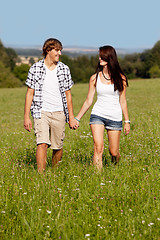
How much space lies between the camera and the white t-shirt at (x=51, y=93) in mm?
6086

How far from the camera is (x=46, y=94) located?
20.0 ft

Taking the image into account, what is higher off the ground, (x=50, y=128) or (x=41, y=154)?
(x=50, y=128)

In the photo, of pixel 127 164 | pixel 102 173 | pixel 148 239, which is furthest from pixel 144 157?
pixel 148 239

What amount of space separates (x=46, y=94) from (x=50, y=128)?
2.17 ft

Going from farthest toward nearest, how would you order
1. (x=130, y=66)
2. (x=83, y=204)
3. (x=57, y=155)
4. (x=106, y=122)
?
1. (x=130, y=66)
2. (x=57, y=155)
3. (x=106, y=122)
4. (x=83, y=204)

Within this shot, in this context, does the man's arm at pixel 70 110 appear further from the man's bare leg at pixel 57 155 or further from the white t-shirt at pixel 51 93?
the man's bare leg at pixel 57 155

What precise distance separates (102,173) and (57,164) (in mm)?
1107

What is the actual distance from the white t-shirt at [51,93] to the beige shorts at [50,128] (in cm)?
11

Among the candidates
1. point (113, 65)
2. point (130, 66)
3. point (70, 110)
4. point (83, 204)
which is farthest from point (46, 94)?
point (130, 66)

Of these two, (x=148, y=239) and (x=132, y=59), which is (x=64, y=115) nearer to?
(x=148, y=239)

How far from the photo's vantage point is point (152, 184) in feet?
16.6

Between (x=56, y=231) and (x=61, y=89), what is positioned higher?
(x=61, y=89)

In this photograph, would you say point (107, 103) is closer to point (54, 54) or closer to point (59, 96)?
point (59, 96)

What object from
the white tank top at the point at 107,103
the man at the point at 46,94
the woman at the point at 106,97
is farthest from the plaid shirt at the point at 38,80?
the white tank top at the point at 107,103
